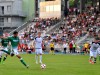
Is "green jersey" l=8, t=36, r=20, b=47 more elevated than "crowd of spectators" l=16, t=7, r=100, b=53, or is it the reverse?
"green jersey" l=8, t=36, r=20, b=47

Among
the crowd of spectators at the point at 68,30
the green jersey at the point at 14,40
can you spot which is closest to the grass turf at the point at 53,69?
the green jersey at the point at 14,40

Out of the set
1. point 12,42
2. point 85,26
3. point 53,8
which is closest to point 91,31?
point 85,26

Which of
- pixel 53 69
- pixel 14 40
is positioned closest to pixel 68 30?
pixel 14 40

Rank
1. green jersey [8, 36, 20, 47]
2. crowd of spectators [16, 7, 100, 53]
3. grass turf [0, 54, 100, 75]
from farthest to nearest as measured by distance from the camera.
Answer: crowd of spectators [16, 7, 100, 53]
green jersey [8, 36, 20, 47]
grass turf [0, 54, 100, 75]

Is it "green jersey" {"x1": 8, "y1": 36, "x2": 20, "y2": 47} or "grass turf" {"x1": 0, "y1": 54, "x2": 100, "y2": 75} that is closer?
"grass turf" {"x1": 0, "y1": 54, "x2": 100, "y2": 75}

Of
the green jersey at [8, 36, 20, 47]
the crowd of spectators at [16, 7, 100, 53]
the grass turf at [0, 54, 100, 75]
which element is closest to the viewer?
the grass turf at [0, 54, 100, 75]

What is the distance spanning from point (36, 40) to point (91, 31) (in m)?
31.6

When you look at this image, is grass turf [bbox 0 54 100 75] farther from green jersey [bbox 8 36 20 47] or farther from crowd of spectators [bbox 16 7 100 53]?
crowd of spectators [bbox 16 7 100 53]

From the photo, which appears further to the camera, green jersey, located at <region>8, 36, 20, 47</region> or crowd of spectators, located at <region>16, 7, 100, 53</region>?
crowd of spectators, located at <region>16, 7, 100, 53</region>

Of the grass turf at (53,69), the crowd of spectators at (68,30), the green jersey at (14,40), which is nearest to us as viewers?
the grass turf at (53,69)

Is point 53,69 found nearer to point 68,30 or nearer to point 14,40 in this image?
point 14,40

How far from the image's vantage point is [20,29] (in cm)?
7319

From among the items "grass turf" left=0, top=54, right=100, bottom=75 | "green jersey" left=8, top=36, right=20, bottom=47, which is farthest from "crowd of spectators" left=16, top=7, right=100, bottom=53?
"green jersey" left=8, top=36, right=20, bottom=47

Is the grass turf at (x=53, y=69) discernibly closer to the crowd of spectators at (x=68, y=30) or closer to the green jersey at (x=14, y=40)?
the green jersey at (x=14, y=40)
